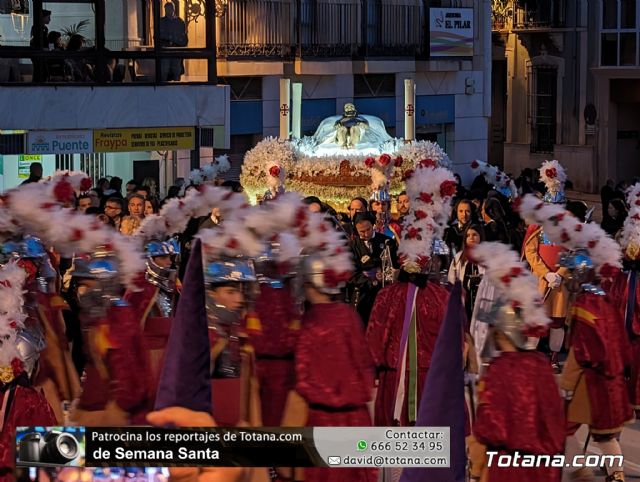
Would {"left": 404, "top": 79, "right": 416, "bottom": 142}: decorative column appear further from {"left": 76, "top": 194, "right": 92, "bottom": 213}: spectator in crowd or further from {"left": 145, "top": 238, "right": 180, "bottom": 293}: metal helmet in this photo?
{"left": 145, "top": 238, "right": 180, "bottom": 293}: metal helmet

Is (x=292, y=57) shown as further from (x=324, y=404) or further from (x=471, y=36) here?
(x=324, y=404)

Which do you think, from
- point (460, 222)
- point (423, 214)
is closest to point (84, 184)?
point (460, 222)

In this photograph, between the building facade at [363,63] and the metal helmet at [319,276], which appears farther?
the building facade at [363,63]

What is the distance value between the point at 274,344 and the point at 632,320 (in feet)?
12.1

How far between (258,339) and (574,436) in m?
3.00

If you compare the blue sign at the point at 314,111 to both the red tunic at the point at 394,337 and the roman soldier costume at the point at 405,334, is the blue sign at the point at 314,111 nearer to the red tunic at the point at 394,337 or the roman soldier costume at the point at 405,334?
the roman soldier costume at the point at 405,334

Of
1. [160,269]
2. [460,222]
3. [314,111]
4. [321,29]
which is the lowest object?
[160,269]

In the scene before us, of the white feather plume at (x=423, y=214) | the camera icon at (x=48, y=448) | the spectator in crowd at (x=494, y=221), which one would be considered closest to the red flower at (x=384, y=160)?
the spectator in crowd at (x=494, y=221)

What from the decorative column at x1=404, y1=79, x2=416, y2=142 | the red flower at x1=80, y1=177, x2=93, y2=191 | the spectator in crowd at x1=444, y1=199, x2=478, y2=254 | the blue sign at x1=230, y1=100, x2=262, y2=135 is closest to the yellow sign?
the decorative column at x1=404, y1=79, x2=416, y2=142

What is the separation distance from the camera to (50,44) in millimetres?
21156

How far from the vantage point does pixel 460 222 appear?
1552cm

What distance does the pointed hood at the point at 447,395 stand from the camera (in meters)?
8.43

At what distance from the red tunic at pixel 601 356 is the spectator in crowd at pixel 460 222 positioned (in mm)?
4437

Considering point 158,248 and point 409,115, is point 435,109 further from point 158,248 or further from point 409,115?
point 158,248
